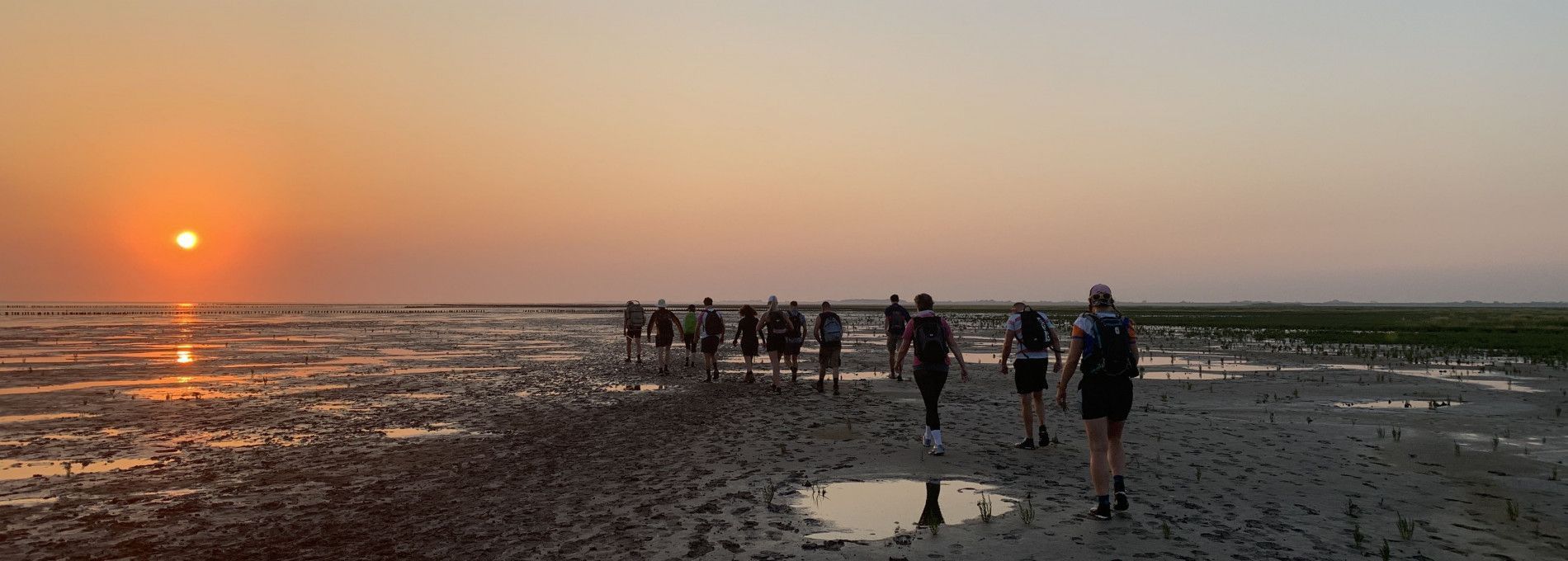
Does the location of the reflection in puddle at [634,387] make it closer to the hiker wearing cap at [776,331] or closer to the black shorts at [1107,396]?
the hiker wearing cap at [776,331]

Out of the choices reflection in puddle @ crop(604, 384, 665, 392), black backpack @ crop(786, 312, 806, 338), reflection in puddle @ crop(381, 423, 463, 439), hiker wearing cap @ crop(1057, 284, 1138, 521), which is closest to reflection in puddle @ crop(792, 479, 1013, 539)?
hiker wearing cap @ crop(1057, 284, 1138, 521)

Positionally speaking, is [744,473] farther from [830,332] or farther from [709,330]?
[709,330]

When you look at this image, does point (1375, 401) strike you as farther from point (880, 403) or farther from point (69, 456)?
point (69, 456)

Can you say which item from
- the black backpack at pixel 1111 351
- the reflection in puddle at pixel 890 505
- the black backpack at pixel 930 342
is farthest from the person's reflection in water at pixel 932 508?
the black backpack at pixel 1111 351

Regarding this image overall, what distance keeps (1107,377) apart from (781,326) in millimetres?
11762

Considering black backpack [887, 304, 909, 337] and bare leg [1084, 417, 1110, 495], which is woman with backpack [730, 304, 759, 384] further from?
bare leg [1084, 417, 1110, 495]

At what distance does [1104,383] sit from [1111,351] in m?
0.32

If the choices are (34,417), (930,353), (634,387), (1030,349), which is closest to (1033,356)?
(1030,349)

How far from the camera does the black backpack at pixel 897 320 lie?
19.1m

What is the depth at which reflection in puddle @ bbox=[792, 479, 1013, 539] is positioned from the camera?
7.28 meters

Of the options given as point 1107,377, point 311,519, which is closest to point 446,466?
point 311,519

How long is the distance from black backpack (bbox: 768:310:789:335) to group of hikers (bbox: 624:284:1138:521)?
0.03m

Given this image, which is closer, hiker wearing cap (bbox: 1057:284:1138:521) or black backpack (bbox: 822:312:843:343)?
hiker wearing cap (bbox: 1057:284:1138:521)

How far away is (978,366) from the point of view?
2686 cm
